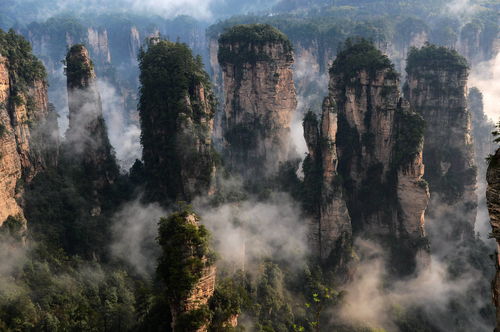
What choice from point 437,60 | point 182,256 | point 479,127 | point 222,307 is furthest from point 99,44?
point 222,307

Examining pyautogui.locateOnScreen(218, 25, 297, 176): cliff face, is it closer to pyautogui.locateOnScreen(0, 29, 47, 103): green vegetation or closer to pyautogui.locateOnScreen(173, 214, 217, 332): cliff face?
pyautogui.locateOnScreen(0, 29, 47, 103): green vegetation

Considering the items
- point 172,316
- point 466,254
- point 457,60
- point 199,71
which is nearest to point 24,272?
point 172,316

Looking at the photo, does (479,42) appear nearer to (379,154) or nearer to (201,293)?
(379,154)

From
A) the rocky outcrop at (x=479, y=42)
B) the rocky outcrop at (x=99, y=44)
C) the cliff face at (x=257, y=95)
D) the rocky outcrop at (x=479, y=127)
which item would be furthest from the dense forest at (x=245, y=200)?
the rocky outcrop at (x=99, y=44)

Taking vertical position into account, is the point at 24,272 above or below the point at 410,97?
below

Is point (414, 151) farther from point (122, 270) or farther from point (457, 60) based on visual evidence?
point (122, 270)

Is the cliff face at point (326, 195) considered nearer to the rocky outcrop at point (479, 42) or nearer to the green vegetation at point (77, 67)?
the green vegetation at point (77, 67)

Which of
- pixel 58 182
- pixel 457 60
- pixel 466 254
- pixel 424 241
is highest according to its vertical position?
pixel 457 60
